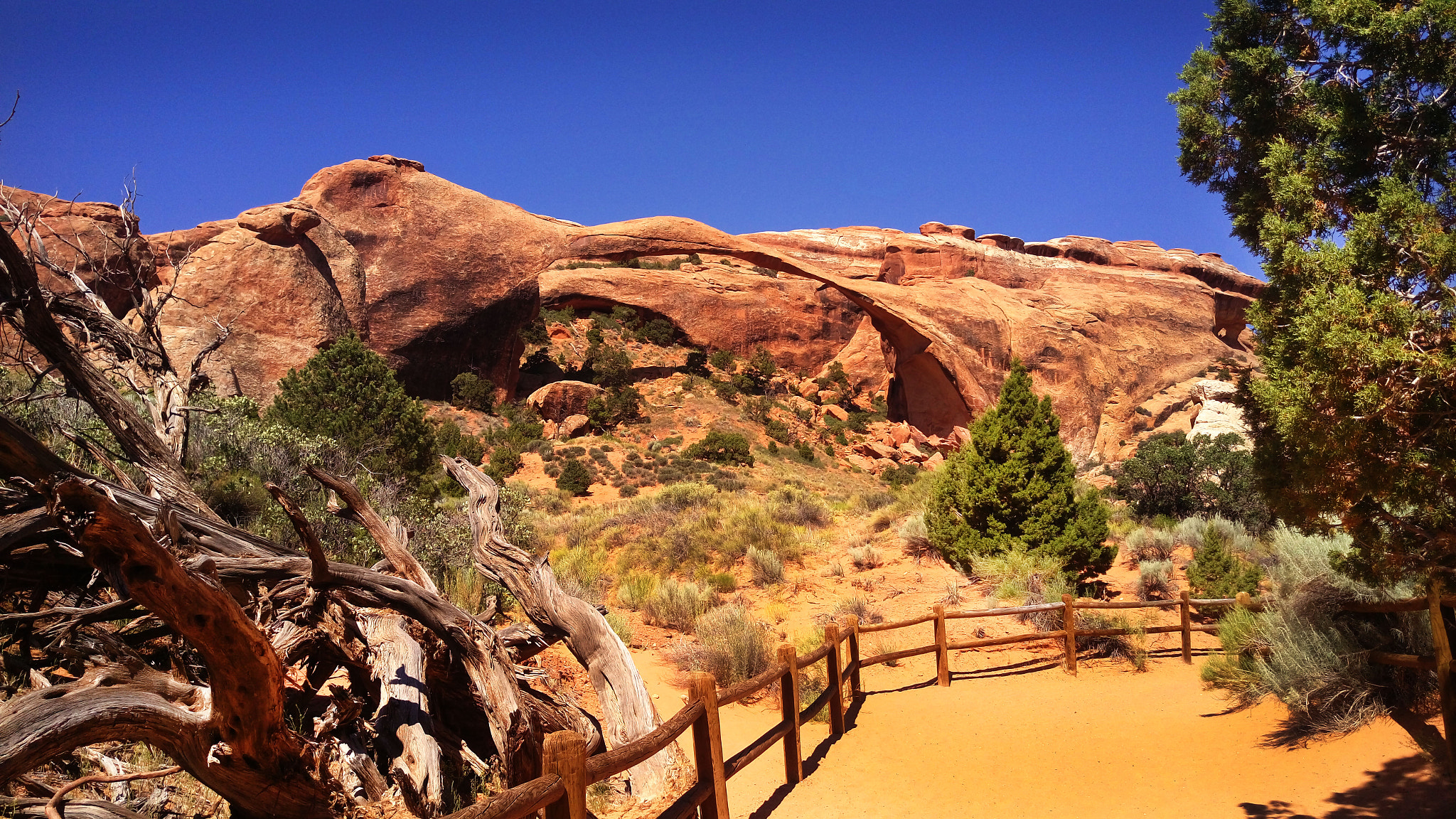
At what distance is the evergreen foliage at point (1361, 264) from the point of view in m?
3.65

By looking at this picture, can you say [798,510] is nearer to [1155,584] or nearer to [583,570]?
[583,570]

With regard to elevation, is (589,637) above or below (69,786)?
below

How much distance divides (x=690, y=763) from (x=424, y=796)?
1.91 meters

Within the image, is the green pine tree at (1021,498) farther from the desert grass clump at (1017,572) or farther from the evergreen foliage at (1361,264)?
the evergreen foliage at (1361,264)

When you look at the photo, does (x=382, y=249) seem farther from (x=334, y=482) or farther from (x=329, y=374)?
(x=334, y=482)

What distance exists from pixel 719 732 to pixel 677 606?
22.9 feet

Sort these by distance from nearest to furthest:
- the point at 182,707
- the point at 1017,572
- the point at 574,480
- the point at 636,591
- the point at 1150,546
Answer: the point at 182,707
the point at 1017,572
the point at 636,591
the point at 1150,546
the point at 574,480

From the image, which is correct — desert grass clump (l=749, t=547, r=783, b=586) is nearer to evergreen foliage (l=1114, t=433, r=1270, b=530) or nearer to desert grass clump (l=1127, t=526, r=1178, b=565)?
desert grass clump (l=1127, t=526, r=1178, b=565)

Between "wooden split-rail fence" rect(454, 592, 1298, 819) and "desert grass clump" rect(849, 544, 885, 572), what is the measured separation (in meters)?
3.91

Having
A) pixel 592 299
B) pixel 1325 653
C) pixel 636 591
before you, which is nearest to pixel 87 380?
pixel 1325 653

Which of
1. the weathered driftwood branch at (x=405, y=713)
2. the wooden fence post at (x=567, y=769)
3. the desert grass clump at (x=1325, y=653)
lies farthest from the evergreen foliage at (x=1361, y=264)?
the weathered driftwood branch at (x=405, y=713)

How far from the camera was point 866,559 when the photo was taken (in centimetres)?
1409

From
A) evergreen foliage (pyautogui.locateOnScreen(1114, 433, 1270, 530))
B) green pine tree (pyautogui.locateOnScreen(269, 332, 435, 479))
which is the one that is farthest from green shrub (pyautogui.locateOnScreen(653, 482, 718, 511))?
evergreen foliage (pyautogui.locateOnScreen(1114, 433, 1270, 530))

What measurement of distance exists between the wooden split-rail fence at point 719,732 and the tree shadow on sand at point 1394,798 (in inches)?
119
